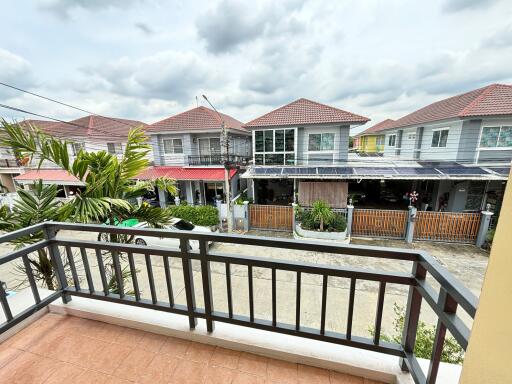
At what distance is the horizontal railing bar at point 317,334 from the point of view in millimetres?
1630

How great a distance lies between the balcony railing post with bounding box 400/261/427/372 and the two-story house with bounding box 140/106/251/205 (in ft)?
36.3

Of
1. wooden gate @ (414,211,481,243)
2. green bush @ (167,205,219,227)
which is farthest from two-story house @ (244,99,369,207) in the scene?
wooden gate @ (414,211,481,243)

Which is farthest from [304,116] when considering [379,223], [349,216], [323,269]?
[323,269]

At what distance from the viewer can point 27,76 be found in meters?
5.66

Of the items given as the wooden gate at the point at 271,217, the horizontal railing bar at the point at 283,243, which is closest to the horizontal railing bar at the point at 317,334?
the horizontal railing bar at the point at 283,243

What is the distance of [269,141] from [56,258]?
1009cm

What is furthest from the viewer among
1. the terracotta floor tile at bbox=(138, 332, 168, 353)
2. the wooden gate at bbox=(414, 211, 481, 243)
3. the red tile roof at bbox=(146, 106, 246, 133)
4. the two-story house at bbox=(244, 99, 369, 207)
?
the red tile roof at bbox=(146, 106, 246, 133)

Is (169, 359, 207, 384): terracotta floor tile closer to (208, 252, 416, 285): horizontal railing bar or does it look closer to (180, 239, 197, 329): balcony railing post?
(180, 239, 197, 329): balcony railing post

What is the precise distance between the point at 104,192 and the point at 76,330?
4.79 feet

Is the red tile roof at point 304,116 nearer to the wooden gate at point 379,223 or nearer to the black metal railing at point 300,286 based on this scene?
the wooden gate at point 379,223

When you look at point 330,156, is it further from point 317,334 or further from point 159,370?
point 159,370

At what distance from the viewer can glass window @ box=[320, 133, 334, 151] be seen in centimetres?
1073

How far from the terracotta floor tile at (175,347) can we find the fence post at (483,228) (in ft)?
32.9

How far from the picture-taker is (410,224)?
814 cm
